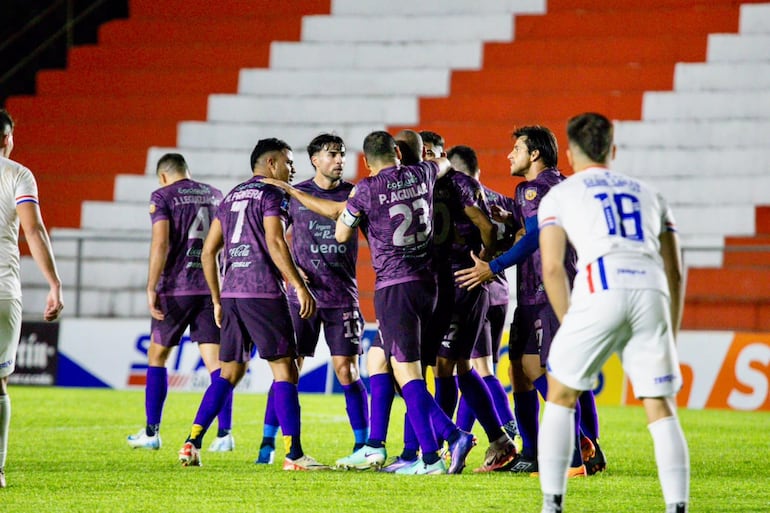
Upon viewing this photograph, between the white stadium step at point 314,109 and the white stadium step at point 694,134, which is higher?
the white stadium step at point 314,109

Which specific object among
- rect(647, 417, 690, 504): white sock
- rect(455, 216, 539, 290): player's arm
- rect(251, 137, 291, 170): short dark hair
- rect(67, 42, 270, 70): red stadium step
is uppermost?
rect(67, 42, 270, 70): red stadium step

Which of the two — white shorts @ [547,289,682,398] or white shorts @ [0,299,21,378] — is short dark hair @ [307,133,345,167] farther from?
white shorts @ [547,289,682,398]

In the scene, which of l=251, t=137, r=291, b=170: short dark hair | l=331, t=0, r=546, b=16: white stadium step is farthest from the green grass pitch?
l=331, t=0, r=546, b=16: white stadium step

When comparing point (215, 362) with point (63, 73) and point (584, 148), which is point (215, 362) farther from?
point (63, 73)

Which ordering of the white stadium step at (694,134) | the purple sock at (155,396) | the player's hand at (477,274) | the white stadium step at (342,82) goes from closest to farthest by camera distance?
the player's hand at (477,274) → the purple sock at (155,396) → the white stadium step at (694,134) → the white stadium step at (342,82)

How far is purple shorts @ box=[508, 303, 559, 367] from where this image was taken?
7.47m

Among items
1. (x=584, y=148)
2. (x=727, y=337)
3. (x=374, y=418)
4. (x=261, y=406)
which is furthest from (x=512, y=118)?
(x=584, y=148)

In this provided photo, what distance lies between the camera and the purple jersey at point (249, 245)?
7875mm

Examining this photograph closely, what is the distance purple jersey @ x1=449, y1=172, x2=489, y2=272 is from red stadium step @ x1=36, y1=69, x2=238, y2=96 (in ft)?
41.9

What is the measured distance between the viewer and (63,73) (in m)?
20.9

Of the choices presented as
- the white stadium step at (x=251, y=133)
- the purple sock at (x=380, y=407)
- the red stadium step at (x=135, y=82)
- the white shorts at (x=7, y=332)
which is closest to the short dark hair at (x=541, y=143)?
the purple sock at (x=380, y=407)

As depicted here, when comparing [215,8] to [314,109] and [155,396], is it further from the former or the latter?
[155,396]

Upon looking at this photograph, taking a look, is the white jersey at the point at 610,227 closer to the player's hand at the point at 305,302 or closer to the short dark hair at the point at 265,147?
the player's hand at the point at 305,302

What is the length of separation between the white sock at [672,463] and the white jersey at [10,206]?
3.39 metres
